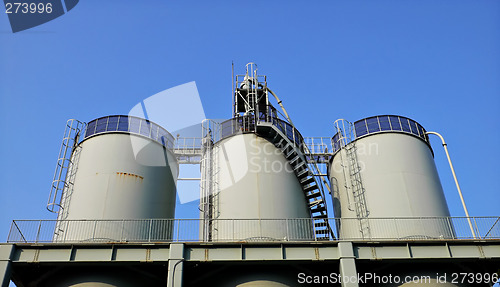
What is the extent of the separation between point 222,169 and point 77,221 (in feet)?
23.1

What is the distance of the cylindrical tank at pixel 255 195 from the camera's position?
19547 millimetres

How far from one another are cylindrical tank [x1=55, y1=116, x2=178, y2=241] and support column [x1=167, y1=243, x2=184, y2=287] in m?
1.62

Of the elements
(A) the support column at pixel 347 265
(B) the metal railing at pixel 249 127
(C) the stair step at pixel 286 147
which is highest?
(B) the metal railing at pixel 249 127

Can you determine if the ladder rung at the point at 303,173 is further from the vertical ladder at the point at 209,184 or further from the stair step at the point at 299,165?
the vertical ladder at the point at 209,184

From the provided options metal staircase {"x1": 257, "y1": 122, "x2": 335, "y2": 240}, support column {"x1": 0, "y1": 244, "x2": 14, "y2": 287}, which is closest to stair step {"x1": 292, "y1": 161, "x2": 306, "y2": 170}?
metal staircase {"x1": 257, "y1": 122, "x2": 335, "y2": 240}

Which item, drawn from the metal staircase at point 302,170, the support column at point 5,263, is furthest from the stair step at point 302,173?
the support column at point 5,263

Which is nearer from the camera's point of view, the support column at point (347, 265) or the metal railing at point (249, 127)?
the support column at point (347, 265)

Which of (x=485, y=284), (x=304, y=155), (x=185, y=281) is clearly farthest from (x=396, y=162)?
(x=185, y=281)

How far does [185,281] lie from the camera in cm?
1852

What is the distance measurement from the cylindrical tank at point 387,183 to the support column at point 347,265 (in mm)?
1429

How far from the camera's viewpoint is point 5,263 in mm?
16812

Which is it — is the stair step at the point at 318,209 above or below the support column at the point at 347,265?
above

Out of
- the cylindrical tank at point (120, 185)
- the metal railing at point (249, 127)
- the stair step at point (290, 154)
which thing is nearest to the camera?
the cylindrical tank at point (120, 185)

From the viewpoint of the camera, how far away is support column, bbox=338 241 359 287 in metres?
17.0
